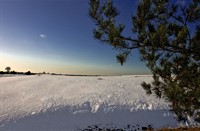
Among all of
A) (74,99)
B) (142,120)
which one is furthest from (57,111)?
(142,120)

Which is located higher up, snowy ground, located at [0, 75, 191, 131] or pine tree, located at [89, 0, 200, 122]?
pine tree, located at [89, 0, 200, 122]

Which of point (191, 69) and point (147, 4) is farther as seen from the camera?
point (191, 69)

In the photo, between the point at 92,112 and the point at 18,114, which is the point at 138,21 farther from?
the point at 18,114

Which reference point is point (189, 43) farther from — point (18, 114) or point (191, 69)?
point (18, 114)

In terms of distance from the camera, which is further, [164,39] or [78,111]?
[78,111]

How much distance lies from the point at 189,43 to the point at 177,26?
0.53 meters

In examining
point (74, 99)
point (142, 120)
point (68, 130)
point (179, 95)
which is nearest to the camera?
point (179, 95)

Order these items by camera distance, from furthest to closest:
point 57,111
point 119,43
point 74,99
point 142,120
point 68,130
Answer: point 74,99
point 57,111
point 142,120
point 68,130
point 119,43

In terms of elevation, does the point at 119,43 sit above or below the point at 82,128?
above

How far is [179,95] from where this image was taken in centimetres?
583

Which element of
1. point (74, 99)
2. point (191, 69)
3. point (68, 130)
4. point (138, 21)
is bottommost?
point (68, 130)

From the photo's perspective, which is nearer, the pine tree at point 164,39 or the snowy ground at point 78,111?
the pine tree at point 164,39

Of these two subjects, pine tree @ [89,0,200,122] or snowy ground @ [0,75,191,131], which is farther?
snowy ground @ [0,75,191,131]

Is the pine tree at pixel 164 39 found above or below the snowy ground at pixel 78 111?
above
